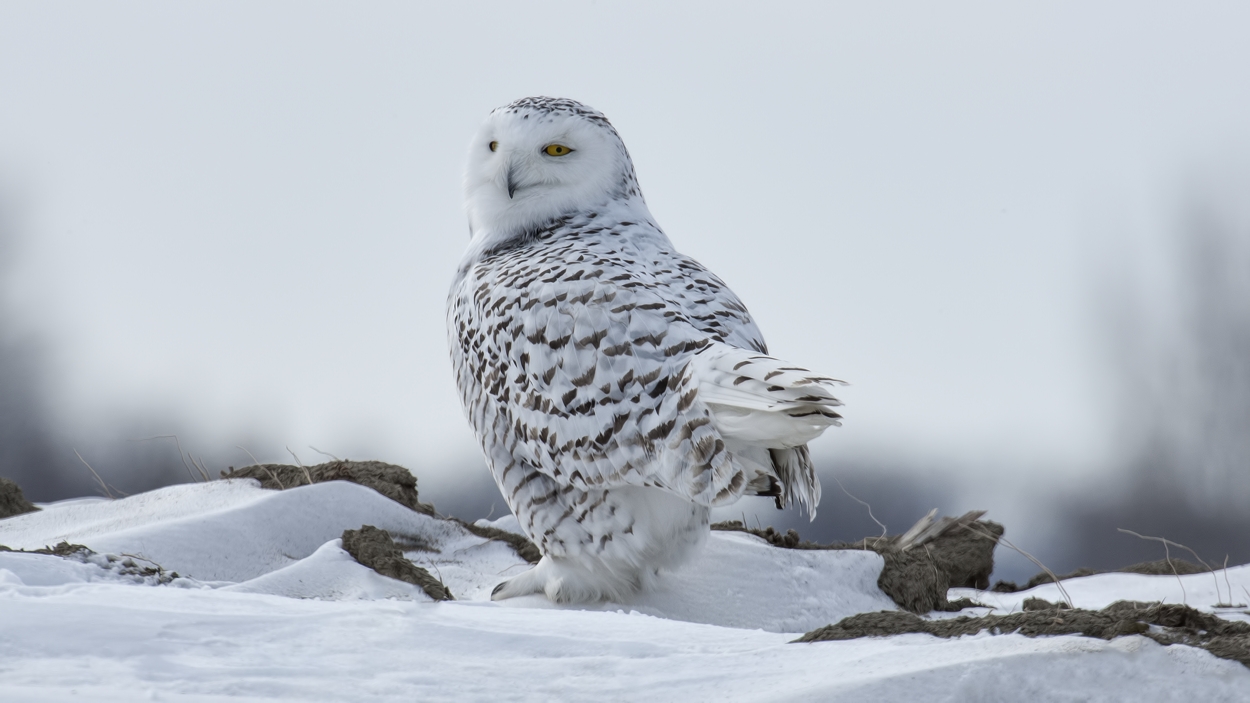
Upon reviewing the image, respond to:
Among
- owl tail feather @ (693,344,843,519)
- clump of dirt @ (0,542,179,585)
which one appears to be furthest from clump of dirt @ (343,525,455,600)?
owl tail feather @ (693,344,843,519)

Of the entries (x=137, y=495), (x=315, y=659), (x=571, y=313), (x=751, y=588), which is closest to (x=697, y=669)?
(x=315, y=659)

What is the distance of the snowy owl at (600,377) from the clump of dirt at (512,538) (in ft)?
2.27

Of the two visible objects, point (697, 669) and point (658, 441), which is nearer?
point (697, 669)

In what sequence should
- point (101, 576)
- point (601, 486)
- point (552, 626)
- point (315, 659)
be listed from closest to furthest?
1. point (315, 659)
2. point (552, 626)
3. point (101, 576)
4. point (601, 486)

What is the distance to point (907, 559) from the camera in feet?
14.4

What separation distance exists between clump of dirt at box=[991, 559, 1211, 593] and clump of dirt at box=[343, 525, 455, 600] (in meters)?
2.74

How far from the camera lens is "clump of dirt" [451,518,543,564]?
4477mm

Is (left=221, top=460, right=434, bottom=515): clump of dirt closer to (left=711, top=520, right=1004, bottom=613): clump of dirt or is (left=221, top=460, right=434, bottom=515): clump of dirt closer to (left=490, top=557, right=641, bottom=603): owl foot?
(left=490, top=557, right=641, bottom=603): owl foot

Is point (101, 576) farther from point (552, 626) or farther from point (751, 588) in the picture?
point (751, 588)

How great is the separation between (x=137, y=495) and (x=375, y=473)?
1.16 m

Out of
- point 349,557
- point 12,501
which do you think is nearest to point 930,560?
point 349,557

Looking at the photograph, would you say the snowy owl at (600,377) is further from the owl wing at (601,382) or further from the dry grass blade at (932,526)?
the dry grass blade at (932,526)

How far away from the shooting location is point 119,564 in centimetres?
312

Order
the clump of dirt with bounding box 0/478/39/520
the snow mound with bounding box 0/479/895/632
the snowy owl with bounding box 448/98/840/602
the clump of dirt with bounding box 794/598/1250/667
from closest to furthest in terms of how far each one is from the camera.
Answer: the clump of dirt with bounding box 794/598/1250/667, the snowy owl with bounding box 448/98/840/602, the snow mound with bounding box 0/479/895/632, the clump of dirt with bounding box 0/478/39/520
